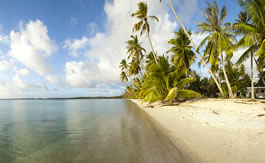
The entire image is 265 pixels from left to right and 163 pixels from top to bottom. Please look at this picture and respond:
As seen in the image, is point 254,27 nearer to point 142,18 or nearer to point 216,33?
point 216,33

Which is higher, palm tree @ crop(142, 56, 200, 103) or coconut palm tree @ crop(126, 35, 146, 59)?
coconut palm tree @ crop(126, 35, 146, 59)

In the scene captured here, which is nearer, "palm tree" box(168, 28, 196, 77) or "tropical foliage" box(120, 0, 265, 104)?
"tropical foliage" box(120, 0, 265, 104)

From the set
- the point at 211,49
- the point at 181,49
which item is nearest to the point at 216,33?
the point at 211,49

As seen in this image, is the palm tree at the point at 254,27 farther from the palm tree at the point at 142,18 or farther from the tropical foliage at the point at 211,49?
the palm tree at the point at 142,18

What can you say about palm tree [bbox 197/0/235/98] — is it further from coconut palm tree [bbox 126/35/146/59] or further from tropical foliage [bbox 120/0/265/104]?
coconut palm tree [bbox 126/35/146/59]

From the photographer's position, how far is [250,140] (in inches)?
123

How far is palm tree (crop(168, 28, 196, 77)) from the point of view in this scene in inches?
714

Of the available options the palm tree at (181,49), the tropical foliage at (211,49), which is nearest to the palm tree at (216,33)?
the tropical foliage at (211,49)

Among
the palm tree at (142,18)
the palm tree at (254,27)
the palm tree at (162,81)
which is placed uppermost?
the palm tree at (142,18)

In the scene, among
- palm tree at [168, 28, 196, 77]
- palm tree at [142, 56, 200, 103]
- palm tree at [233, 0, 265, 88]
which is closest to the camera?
palm tree at [233, 0, 265, 88]

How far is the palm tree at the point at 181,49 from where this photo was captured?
59.5 ft

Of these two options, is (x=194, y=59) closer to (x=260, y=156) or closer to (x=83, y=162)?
(x=260, y=156)

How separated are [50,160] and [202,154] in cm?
362

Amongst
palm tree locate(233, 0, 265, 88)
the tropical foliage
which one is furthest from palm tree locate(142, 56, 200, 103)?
palm tree locate(233, 0, 265, 88)
